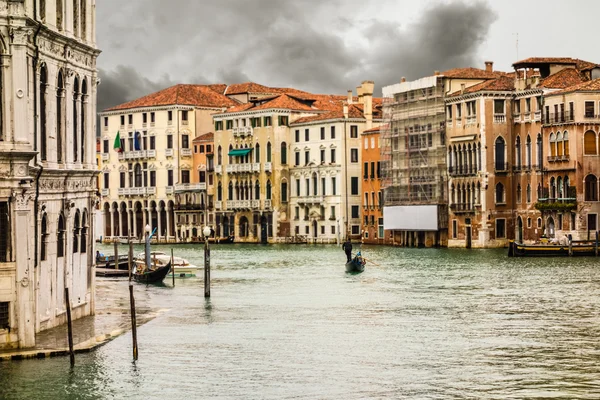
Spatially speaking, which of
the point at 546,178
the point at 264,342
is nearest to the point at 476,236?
the point at 546,178

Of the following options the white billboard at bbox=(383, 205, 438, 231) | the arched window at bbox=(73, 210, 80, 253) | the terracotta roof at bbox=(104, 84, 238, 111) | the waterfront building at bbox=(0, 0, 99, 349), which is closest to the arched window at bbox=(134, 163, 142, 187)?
the terracotta roof at bbox=(104, 84, 238, 111)

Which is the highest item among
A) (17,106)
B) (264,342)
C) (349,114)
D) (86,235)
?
(349,114)

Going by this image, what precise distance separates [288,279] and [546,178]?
2193cm

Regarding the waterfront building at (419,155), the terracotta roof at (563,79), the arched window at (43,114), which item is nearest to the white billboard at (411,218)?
the waterfront building at (419,155)

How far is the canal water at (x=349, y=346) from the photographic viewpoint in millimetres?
18156

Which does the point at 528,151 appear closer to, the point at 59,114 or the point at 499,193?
the point at 499,193

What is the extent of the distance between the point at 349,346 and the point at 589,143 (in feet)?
124

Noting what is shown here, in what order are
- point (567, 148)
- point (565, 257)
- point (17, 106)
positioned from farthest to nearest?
1. point (567, 148)
2. point (565, 257)
3. point (17, 106)

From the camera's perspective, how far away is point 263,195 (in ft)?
273

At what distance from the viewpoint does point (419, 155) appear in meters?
70.2

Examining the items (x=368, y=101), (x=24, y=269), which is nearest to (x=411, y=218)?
Answer: (x=368, y=101)

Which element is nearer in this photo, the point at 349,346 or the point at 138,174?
the point at 349,346

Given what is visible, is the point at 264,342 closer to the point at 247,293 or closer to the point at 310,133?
the point at 247,293

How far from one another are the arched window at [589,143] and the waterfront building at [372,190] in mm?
17222
